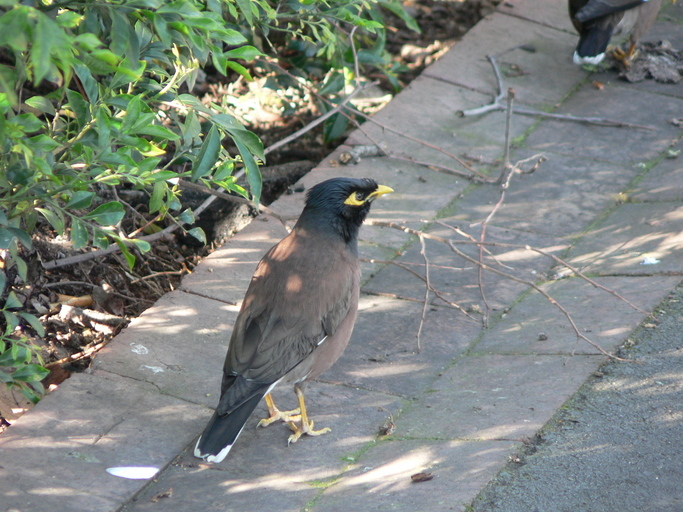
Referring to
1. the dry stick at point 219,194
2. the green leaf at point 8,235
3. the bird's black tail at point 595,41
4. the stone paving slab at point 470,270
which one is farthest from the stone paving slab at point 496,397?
the bird's black tail at point 595,41

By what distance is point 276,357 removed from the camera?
3.71 m

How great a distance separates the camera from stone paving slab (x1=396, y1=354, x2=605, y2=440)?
3.63 meters

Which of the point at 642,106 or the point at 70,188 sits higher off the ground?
the point at 70,188

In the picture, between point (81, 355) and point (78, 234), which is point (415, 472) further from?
point (81, 355)

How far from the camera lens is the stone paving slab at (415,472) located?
3.16 metres

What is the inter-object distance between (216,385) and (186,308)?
73 centimetres

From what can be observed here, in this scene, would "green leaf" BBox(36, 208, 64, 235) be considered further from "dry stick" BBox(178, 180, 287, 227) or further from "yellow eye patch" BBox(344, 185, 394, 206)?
"yellow eye patch" BBox(344, 185, 394, 206)

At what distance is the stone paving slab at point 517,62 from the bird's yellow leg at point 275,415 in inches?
173

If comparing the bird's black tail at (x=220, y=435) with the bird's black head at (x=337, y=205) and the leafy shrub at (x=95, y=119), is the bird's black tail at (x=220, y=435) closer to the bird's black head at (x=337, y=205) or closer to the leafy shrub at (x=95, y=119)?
the leafy shrub at (x=95, y=119)

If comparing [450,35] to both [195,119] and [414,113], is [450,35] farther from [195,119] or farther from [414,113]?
[195,119]

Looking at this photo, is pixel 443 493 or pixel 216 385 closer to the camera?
pixel 443 493

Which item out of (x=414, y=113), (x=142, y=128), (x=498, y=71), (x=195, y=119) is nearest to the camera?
(x=142, y=128)

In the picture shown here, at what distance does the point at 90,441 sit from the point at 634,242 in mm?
3553

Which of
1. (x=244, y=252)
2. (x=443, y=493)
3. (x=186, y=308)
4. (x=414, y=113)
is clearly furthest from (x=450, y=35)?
(x=443, y=493)
